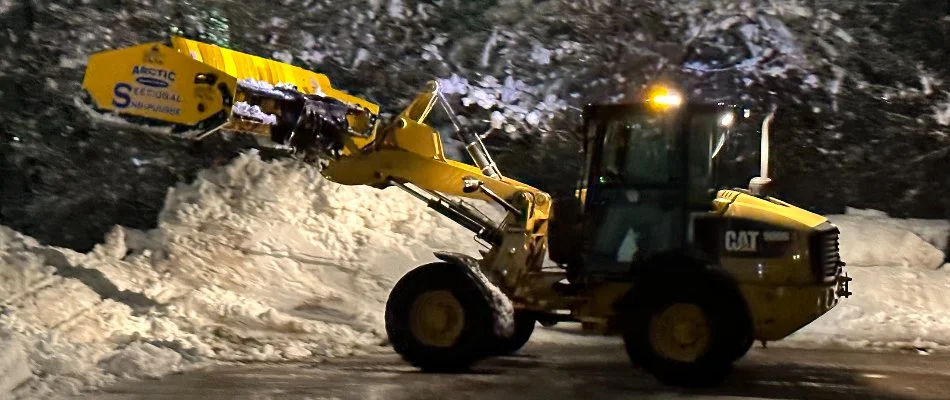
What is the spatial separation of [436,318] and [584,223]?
1442 mm

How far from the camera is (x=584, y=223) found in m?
7.22

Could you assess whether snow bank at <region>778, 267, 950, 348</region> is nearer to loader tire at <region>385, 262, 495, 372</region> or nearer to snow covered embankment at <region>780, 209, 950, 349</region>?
snow covered embankment at <region>780, 209, 950, 349</region>

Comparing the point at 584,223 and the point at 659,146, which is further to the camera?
the point at 584,223

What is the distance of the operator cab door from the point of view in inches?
275

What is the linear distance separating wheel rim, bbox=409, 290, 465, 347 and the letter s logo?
2.74 meters

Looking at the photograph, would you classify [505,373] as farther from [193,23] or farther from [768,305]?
[193,23]

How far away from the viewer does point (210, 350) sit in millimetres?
7926

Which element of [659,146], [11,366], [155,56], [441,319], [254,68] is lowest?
[11,366]

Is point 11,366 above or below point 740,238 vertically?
below

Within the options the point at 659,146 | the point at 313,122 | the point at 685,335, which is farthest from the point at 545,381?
the point at 313,122

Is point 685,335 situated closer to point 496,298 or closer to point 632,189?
point 632,189

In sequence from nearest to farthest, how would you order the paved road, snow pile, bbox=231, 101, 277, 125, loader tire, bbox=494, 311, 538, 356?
the paved road < snow pile, bbox=231, 101, 277, 125 < loader tire, bbox=494, 311, 538, 356

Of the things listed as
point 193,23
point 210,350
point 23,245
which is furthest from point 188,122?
point 193,23

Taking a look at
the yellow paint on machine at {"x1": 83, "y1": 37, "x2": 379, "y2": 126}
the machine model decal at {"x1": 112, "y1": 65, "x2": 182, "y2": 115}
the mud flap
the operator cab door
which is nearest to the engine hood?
the operator cab door
